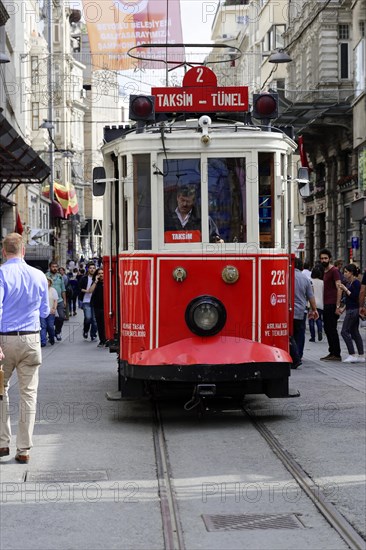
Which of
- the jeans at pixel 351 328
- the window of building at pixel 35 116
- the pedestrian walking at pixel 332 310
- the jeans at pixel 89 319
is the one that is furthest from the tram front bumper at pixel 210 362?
the window of building at pixel 35 116

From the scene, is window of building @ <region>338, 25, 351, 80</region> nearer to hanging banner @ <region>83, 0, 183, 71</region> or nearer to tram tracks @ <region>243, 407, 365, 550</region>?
hanging banner @ <region>83, 0, 183, 71</region>

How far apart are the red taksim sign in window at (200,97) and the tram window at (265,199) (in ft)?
2.42

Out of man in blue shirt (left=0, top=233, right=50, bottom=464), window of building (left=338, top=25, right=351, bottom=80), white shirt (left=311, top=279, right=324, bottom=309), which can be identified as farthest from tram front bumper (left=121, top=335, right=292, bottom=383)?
window of building (left=338, top=25, right=351, bottom=80)

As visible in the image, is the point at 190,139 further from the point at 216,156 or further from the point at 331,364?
the point at 331,364

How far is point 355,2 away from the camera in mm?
35656

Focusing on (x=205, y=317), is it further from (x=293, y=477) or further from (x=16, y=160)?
(x=16, y=160)

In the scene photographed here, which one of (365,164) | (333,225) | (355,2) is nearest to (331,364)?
(365,164)

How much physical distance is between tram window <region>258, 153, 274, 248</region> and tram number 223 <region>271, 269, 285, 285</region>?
0.95 feet

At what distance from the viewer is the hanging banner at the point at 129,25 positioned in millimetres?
22797

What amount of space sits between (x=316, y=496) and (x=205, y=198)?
4200 mm

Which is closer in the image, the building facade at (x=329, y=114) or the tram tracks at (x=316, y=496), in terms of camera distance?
the tram tracks at (x=316, y=496)

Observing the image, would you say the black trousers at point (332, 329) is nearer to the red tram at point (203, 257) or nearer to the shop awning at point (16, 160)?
the red tram at point (203, 257)

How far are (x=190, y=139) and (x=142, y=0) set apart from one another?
41.9 feet

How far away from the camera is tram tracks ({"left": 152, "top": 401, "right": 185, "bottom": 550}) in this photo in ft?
21.7
